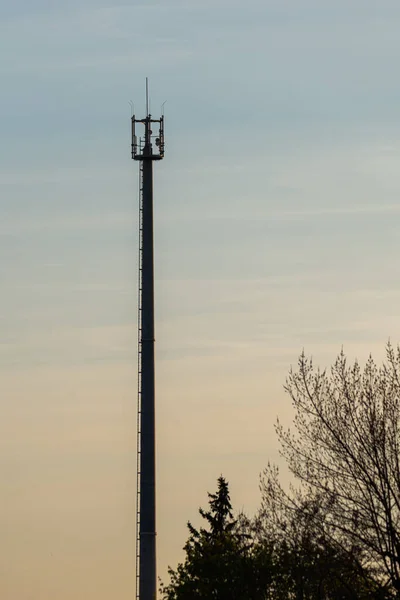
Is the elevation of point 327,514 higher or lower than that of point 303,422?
lower

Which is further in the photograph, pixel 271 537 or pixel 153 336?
pixel 153 336

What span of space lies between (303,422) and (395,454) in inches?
122

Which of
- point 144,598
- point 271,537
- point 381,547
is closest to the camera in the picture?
point 381,547

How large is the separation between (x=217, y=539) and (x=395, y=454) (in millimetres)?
29622

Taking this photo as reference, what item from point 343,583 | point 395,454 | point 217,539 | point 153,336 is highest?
point 153,336

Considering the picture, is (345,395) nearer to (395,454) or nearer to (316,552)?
(395,454)

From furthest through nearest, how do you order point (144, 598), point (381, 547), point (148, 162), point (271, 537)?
point (148, 162)
point (144, 598)
point (271, 537)
point (381, 547)

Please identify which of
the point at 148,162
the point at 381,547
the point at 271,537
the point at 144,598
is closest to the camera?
the point at 381,547

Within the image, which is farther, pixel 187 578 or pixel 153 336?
pixel 187 578

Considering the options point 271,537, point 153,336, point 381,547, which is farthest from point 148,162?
point 381,547

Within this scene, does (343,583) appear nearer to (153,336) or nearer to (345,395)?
(345,395)

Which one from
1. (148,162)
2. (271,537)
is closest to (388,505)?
(271,537)

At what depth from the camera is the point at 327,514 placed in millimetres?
43000

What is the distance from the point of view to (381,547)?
4169 cm
